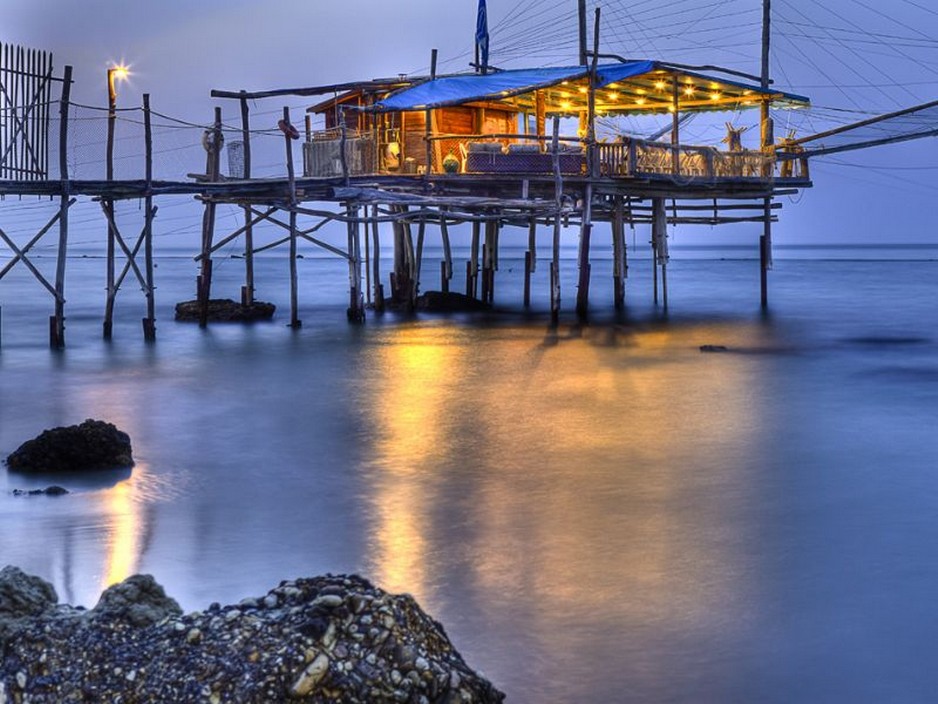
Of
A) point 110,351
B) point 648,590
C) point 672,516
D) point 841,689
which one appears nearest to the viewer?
point 841,689

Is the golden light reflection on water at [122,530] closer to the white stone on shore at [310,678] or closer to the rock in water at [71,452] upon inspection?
the rock in water at [71,452]

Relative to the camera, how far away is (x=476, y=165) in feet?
88.9

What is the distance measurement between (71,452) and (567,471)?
4.85 metres

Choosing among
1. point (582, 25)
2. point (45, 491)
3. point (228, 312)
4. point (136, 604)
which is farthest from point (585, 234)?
point (136, 604)

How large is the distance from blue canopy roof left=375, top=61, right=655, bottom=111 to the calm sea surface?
4.64 meters

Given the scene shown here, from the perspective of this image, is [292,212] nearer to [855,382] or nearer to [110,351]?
[110,351]

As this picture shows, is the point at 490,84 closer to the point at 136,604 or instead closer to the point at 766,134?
the point at 766,134

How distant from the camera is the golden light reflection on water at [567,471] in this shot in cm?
988

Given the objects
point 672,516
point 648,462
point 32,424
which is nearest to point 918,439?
point 648,462

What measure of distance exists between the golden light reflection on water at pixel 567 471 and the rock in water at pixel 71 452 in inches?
104

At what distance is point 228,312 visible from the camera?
107ft

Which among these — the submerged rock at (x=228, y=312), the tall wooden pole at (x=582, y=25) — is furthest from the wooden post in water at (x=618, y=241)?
the submerged rock at (x=228, y=312)

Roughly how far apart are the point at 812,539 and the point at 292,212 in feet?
56.4

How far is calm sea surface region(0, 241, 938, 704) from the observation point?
8.47m
